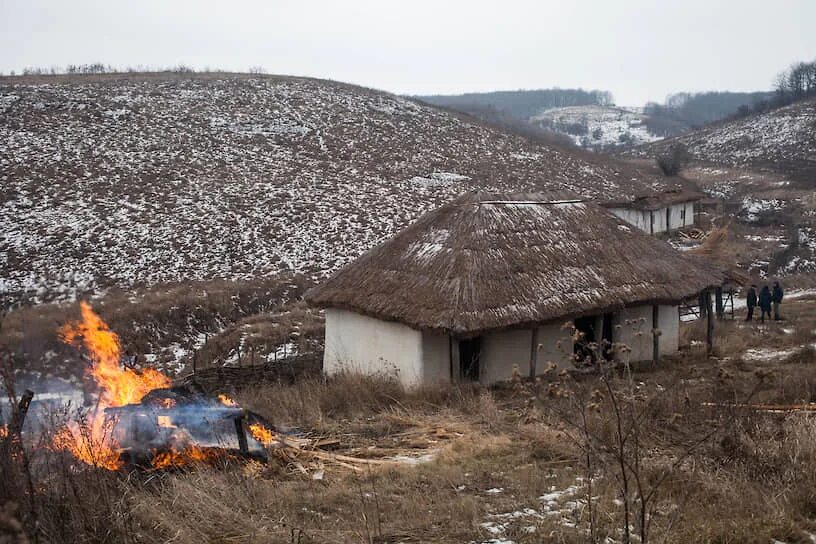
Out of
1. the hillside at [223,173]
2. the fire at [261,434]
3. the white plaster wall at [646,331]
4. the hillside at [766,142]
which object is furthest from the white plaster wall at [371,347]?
the hillside at [766,142]

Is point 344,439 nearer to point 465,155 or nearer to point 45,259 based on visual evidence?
point 45,259

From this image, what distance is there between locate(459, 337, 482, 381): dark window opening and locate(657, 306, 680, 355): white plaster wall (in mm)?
4595

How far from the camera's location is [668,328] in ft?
50.8

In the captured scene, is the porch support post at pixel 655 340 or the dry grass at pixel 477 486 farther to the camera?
the porch support post at pixel 655 340

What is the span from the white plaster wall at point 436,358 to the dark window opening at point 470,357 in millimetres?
435

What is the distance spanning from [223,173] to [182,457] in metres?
30.8

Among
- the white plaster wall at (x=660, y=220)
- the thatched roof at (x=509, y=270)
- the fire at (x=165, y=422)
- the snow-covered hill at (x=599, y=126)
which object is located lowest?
the fire at (x=165, y=422)

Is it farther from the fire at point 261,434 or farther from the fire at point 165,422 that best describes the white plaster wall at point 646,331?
the fire at point 165,422

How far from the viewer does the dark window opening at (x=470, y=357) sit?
13.0 metres

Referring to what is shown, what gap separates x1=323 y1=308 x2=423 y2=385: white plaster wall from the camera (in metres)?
12.7

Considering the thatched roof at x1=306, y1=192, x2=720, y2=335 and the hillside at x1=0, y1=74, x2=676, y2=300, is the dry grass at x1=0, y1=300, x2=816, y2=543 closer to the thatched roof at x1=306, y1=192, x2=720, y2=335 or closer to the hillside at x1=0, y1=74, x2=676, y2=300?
the thatched roof at x1=306, y1=192, x2=720, y2=335

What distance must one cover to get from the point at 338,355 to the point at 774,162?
56.7 metres

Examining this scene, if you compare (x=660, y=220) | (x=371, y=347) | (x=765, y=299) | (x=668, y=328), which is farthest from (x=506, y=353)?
(x=660, y=220)

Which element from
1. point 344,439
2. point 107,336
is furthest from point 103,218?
point 344,439
